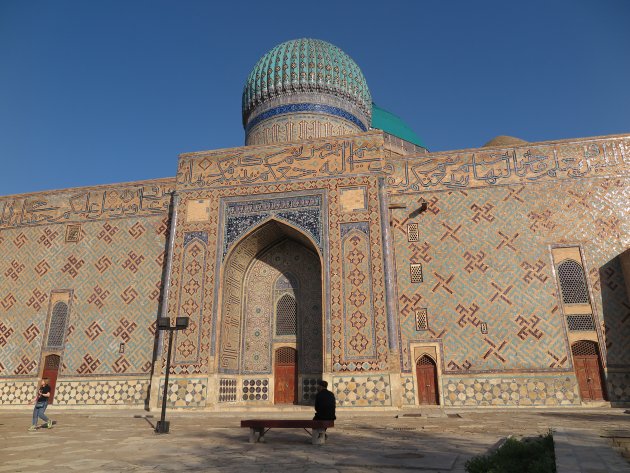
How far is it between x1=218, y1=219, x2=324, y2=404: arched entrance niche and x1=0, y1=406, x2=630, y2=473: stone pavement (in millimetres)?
3044

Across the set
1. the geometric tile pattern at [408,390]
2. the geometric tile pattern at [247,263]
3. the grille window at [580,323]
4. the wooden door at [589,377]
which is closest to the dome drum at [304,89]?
the geometric tile pattern at [247,263]

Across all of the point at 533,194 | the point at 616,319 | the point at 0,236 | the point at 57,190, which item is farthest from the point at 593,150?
the point at 0,236

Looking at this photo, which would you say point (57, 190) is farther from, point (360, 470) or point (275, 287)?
point (360, 470)

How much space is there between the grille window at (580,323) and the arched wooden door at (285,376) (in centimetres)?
518

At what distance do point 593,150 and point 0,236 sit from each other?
13.3 m

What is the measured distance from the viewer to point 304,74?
12680 mm

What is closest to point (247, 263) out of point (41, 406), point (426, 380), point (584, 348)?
point (426, 380)

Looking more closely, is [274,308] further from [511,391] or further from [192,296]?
[511,391]

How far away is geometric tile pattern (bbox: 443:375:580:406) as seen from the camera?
8.15m

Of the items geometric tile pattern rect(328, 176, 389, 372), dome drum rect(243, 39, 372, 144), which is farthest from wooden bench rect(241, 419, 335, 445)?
dome drum rect(243, 39, 372, 144)

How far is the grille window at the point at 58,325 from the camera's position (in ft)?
33.7

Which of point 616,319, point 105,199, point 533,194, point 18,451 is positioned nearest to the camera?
point 18,451

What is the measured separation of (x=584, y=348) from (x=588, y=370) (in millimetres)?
368

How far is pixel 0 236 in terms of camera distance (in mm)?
11727
